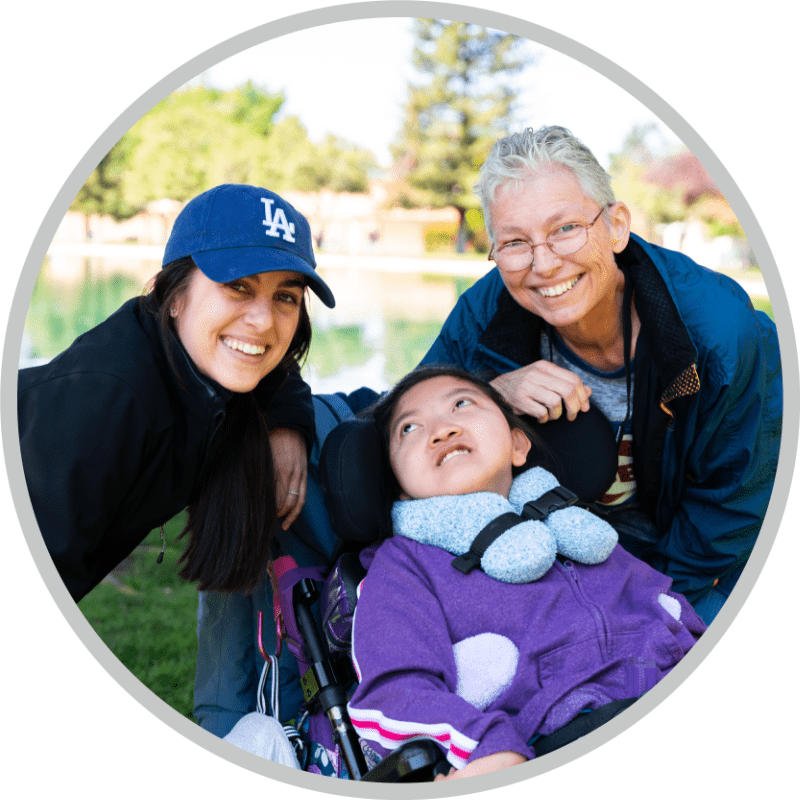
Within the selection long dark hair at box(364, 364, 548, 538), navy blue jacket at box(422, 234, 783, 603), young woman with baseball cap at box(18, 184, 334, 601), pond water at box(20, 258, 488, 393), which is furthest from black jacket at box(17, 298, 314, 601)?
navy blue jacket at box(422, 234, 783, 603)

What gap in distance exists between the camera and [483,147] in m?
2.15

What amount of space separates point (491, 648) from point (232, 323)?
2.78 ft

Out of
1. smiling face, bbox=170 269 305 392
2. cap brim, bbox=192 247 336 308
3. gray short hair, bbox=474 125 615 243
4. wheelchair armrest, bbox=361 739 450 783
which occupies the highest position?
gray short hair, bbox=474 125 615 243

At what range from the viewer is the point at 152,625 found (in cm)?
218

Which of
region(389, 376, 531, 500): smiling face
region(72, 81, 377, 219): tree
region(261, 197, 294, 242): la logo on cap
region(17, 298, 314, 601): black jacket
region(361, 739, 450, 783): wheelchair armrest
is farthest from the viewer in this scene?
region(72, 81, 377, 219): tree

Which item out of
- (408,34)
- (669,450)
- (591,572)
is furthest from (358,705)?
(408,34)

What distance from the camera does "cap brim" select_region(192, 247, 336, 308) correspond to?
4.77 feet

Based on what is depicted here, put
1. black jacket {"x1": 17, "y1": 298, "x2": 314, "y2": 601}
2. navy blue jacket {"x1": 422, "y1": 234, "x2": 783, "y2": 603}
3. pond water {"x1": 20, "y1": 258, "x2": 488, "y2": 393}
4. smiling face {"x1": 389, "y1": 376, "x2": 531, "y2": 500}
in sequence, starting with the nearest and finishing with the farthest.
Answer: black jacket {"x1": 17, "y1": 298, "x2": 314, "y2": 601}
smiling face {"x1": 389, "y1": 376, "x2": 531, "y2": 500}
navy blue jacket {"x1": 422, "y1": 234, "x2": 783, "y2": 603}
pond water {"x1": 20, "y1": 258, "x2": 488, "y2": 393}

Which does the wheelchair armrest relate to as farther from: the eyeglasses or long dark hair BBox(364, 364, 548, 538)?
the eyeglasses

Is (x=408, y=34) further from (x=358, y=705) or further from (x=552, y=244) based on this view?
(x=358, y=705)

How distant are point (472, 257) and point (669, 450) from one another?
848 millimetres

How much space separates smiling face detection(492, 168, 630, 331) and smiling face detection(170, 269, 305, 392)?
58cm

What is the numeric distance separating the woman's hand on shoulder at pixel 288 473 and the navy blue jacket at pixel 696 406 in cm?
63

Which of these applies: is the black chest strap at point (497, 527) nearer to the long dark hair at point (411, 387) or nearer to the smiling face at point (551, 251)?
the long dark hair at point (411, 387)
